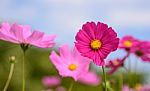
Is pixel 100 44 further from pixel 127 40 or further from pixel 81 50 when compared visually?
pixel 127 40

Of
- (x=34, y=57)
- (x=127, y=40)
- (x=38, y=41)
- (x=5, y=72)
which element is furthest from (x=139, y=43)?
(x=34, y=57)

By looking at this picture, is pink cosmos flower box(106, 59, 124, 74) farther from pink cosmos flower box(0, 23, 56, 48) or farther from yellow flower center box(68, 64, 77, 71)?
pink cosmos flower box(0, 23, 56, 48)

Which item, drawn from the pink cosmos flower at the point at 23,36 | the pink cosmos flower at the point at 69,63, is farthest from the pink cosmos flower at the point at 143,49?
the pink cosmos flower at the point at 23,36

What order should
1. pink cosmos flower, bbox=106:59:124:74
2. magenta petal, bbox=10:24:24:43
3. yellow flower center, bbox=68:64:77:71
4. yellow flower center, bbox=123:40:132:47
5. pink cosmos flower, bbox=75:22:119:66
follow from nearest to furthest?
pink cosmos flower, bbox=75:22:119:66
magenta petal, bbox=10:24:24:43
yellow flower center, bbox=68:64:77:71
pink cosmos flower, bbox=106:59:124:74
yellow flower center, bbox=123:40:132:47

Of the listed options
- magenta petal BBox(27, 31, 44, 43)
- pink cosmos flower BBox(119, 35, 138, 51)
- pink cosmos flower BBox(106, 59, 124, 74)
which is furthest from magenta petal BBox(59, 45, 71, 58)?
pink cosmos flower BBox(119, 35, 138, 51)

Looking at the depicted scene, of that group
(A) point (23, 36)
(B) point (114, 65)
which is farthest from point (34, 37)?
(B) point (114, 65)

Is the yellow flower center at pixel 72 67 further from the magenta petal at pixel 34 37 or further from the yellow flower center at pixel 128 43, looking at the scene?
the yellow flower center at pixel 128 43

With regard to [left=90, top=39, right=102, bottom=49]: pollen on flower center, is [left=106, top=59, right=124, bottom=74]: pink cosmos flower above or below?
below
